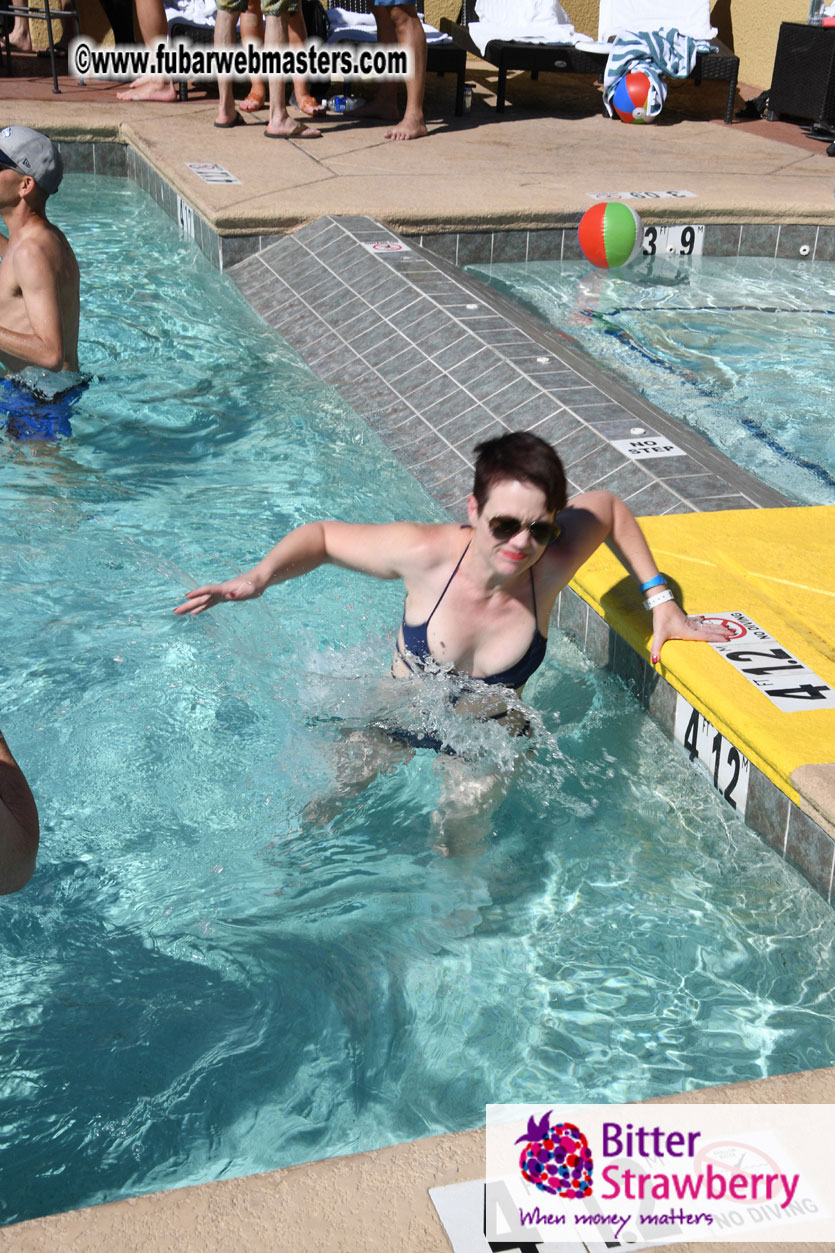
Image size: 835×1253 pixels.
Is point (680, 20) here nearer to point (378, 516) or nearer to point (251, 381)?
point (251, 381)

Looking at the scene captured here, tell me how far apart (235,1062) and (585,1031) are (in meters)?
0.82

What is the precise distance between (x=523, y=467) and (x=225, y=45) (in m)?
Answer: 7.82

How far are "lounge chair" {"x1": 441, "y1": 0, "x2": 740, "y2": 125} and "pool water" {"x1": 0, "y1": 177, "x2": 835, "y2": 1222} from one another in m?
7.54

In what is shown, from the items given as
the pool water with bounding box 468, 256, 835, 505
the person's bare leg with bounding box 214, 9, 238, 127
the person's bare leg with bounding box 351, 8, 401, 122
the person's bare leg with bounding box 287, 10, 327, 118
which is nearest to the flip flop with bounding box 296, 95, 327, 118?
the person's bare leg with bounding box 287, 10, 327, 118

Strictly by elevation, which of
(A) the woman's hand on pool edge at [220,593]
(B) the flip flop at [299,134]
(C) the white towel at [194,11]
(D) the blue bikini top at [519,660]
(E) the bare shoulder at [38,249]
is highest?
(C) the white towel at [194,11]

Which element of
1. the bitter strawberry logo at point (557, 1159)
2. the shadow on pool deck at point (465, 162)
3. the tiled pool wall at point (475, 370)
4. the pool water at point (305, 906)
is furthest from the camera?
the shadow on pool deck at point (465, 162)

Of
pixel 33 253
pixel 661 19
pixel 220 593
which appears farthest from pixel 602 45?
pixel 220 593

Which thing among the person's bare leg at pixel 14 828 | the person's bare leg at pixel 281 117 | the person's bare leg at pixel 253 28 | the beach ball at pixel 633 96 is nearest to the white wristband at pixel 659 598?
the person's bare leg at pixel 14 828

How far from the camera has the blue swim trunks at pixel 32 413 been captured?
495 centimetres

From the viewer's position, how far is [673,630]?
11.3 feet

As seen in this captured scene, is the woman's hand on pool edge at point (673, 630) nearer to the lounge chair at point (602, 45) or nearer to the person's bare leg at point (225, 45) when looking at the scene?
the person's bare leg at point (225, 45)

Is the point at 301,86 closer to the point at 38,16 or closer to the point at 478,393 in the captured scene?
the point at 38,16

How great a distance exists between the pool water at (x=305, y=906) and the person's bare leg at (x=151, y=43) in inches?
263

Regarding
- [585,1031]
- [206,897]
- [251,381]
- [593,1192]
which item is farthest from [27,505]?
[593,1192]
